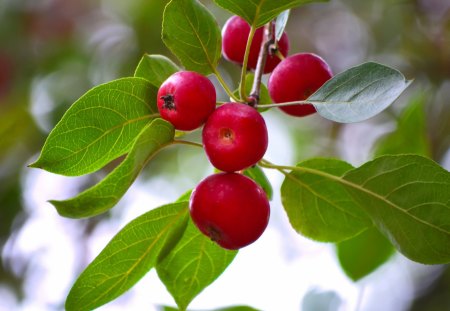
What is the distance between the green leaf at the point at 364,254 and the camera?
→ 208cm

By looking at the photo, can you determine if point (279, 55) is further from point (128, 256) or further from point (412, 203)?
point (128, 256)

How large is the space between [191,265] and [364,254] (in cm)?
67

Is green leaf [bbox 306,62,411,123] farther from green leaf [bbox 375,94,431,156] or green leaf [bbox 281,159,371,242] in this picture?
green leaf [bbox 375,94,431,156]

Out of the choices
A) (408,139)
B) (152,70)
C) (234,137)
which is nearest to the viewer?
(234,137)

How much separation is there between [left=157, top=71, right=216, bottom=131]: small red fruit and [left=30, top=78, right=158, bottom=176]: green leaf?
8 centimetres

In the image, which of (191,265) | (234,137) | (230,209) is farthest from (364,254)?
(234,137)

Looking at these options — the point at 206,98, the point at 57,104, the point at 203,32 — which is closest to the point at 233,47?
the point at 203,32

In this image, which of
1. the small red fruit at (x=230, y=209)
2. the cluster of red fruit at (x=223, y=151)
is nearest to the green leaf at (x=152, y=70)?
the cluster of red fruit at (x=223, y=151)

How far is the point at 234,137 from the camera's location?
1.25 meters

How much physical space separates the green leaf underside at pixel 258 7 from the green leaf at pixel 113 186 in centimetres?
33

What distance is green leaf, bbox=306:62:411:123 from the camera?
124cm

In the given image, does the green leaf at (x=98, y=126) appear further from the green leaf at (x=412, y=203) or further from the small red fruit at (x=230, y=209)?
the green leaf at (x=412, y=203)

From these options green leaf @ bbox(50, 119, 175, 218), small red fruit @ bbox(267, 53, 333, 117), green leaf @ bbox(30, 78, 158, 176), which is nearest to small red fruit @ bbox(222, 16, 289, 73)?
small red fruit @ bbox(267, 53, 333, 117)

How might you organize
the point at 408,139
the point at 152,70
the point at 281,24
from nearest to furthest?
1. the point at 152,70
2. the point at 281,24
3. the point at 408,139
